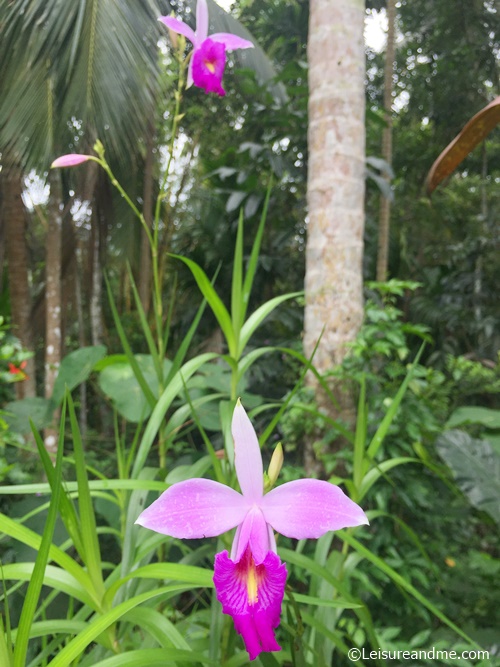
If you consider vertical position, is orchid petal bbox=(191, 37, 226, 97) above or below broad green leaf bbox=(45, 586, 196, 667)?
above

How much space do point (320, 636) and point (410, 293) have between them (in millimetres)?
3266

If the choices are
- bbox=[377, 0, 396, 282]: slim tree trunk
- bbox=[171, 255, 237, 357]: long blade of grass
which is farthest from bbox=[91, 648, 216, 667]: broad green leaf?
bbox=[377, 0, 396, 282]: slim tree trunk

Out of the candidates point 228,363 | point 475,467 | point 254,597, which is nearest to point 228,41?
point 228,363

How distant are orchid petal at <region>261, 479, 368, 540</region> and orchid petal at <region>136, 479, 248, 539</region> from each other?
3 cm

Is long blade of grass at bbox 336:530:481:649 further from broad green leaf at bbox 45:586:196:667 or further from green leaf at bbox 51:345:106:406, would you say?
green leaf at bbox 51:345:106:406

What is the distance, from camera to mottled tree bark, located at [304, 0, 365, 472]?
1.57m

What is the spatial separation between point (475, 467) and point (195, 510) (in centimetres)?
114

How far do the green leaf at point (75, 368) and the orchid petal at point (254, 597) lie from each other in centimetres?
→ 123

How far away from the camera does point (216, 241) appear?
3.15 meters

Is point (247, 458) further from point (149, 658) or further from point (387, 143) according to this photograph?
point (387, 143)

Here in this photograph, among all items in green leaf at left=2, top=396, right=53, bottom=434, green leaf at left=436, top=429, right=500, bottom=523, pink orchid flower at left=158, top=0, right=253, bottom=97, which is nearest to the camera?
pink orchid flower at left=158, top=0, right=253, bottom=97

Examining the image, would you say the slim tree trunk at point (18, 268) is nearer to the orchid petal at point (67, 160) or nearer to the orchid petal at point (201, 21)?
the orchid petal at point (67, 160)

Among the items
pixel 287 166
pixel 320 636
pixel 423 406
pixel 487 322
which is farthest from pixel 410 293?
pixel 320 636

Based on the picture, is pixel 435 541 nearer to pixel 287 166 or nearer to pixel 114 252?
pixel 287 166
